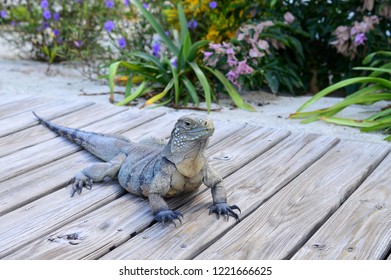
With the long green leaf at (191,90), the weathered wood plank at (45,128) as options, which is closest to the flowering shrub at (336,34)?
the long green leaf at (191,90)

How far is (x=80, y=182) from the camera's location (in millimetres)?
2971

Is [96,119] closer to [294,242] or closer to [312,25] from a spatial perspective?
[294,242]

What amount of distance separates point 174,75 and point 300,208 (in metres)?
2.34

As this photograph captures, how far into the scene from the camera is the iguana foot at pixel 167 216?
101 inches

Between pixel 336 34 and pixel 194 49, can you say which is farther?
pixel 336 34

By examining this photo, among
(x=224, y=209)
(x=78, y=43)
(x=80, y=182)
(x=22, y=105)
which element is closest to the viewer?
(x=224, y=209)

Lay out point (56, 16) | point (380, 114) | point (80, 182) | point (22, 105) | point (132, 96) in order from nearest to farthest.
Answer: point (80, 182) < point (380, 114) < point (22, 105) < point (132, 96) < point (56, 16)

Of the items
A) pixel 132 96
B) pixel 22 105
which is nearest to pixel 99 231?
pixel 22 105

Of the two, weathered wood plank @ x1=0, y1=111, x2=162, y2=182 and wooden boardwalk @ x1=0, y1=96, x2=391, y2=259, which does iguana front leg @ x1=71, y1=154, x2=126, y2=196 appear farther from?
weathered wood plank @ x1=0, y1=111, x2=162, y2=182

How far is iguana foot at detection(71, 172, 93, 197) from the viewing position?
2.94 metres

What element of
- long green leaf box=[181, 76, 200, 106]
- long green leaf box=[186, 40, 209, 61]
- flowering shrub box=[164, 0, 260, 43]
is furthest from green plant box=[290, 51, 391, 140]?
flowering shrub box=[164, 0, 260, 43]

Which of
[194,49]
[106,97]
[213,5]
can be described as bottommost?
[106,97]

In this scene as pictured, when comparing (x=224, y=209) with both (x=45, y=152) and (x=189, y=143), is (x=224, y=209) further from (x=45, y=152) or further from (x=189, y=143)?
(x=45, y=152)

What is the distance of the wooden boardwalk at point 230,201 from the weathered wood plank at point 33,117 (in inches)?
0.8
